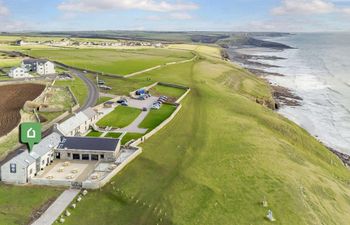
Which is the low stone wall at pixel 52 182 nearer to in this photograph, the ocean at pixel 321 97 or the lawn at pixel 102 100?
the lawn at pixel 102 100

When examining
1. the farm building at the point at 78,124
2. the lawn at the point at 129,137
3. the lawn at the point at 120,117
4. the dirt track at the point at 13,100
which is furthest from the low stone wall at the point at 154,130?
the dirt track at the point at 13,100

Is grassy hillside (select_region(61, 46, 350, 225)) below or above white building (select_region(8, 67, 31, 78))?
below

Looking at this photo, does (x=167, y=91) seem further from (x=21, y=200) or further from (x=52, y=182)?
(x=21, y=200)

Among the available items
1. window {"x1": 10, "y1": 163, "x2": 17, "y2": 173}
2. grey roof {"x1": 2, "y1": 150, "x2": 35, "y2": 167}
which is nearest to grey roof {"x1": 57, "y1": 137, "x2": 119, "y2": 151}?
grey roof {"x1": 2, "y1": 150, "x2": 35, "y2": 167}

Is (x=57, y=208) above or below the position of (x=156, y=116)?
below

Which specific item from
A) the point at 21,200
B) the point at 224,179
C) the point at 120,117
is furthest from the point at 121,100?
the point at 21,200

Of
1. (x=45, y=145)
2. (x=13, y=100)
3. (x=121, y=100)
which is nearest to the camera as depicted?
(x=45, y=145)

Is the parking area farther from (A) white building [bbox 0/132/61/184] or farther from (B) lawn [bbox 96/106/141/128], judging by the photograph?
(B) lawn [bbox 96/106/141/128]
